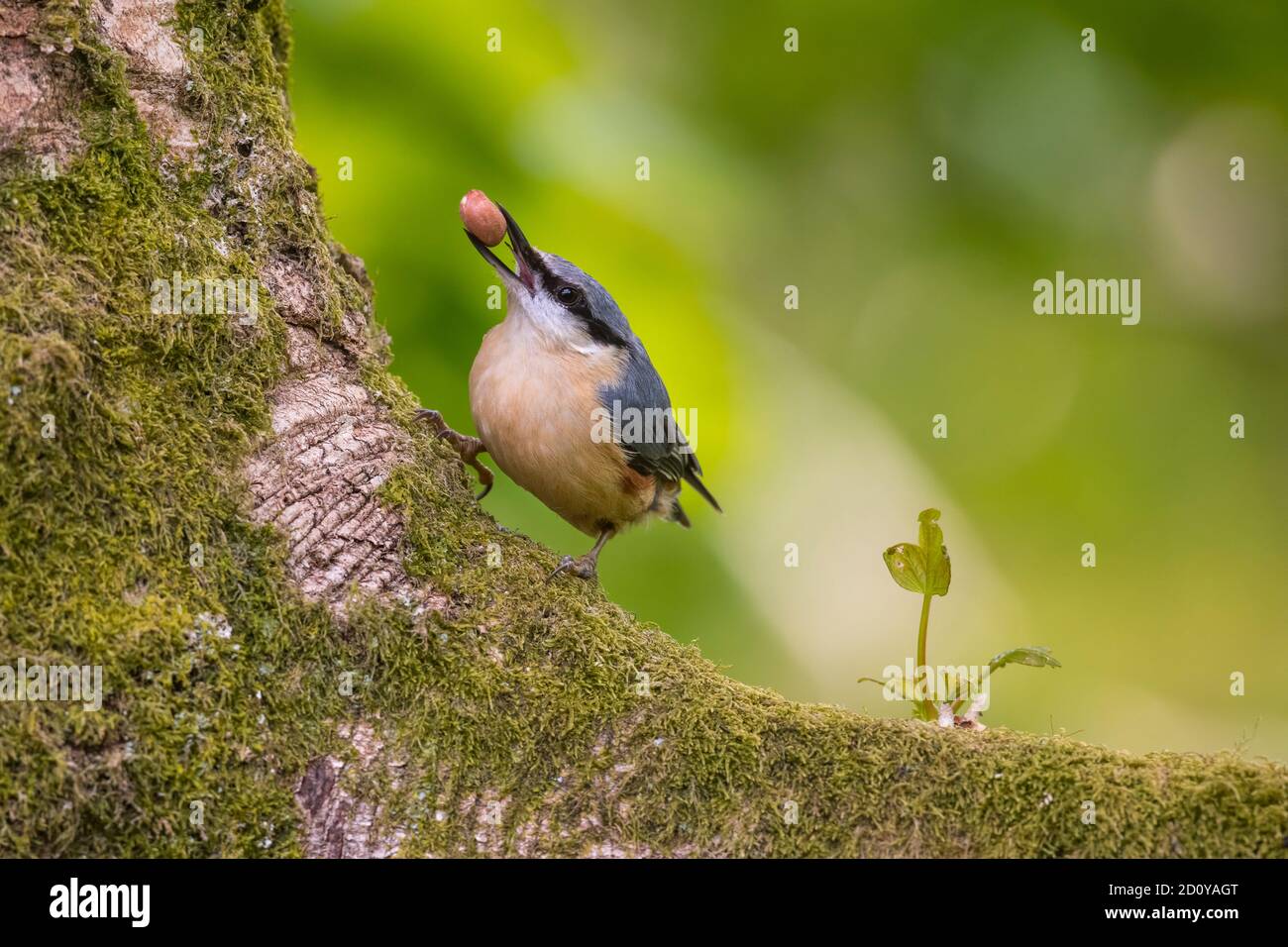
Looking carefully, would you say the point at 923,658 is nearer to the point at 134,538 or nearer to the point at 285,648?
the point at 285,648

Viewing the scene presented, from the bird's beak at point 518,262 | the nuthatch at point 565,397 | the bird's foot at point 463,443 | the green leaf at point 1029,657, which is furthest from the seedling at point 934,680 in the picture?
the bird's beak at point 518,262

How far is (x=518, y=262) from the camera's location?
3.80m

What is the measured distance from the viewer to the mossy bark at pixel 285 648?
2146 mm

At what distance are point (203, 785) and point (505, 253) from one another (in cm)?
223

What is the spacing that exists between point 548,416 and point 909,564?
136 centimetres

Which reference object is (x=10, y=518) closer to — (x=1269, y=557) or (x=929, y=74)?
(x=929, y=74)

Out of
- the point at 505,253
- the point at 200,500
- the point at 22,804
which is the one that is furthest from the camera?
the point at 505,253

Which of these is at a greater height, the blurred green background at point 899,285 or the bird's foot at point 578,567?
the blurred green background at point 899,285

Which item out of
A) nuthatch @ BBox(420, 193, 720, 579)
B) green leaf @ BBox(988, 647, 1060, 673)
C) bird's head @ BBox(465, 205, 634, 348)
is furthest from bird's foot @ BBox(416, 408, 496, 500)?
green leaf @ BBox(988, 647, 1060, 673)

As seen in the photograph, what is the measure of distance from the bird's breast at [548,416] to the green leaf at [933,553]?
51.6 inches

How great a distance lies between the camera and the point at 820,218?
5520 mm

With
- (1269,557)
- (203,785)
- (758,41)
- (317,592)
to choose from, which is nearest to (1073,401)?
(1269,557)

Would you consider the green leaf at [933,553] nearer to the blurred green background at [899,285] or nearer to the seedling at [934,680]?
the seedling at [934,680]

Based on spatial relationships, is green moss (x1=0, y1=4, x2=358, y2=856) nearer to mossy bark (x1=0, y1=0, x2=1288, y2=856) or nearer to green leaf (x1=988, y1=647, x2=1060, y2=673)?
mossy bark (x1=0, y1=0, x2=1288, y2=856)
